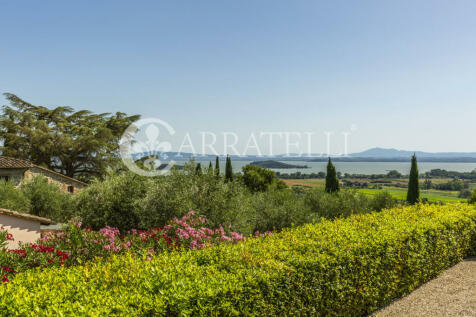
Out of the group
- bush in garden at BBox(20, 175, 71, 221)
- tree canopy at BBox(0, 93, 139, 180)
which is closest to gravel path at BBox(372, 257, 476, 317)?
bush in garden at BBox(20, 175, 71, 221)

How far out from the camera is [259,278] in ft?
11.0

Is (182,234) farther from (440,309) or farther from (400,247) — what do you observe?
(440,309)

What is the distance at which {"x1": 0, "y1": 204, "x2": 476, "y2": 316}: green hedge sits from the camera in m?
2.83

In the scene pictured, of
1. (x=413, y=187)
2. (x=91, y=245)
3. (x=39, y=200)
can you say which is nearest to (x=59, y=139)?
(x=39, y=200)

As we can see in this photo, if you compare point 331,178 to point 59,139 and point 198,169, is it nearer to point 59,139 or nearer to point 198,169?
point 198,169

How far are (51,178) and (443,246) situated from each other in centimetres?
2553

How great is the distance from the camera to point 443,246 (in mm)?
6672

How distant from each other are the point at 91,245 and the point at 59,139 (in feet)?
95.9

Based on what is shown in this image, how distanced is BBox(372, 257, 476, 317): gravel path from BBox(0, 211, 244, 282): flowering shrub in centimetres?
347

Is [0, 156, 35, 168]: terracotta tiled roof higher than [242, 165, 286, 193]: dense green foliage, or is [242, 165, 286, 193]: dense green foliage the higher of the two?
[0, 156, 35, 168]: terracotta tiled roof

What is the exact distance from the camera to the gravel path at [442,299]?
16.1ft

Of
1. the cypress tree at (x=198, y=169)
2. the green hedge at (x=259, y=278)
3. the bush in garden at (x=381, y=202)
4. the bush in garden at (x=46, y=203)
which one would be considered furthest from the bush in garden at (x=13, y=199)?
the bush in garden at (x=381, y=202)

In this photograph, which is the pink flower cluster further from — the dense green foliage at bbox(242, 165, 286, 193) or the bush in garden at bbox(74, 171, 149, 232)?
the dense green foliage at bbox(242, 165, 286, 193)

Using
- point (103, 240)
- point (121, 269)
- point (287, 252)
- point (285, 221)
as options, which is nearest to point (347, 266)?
point (287, 252)
